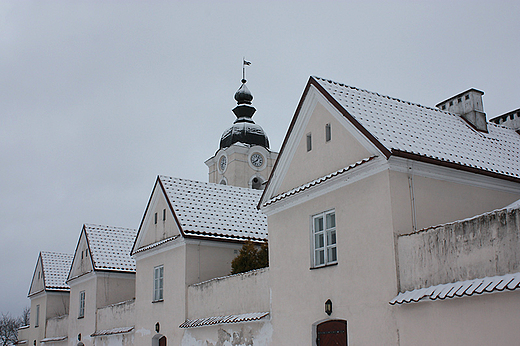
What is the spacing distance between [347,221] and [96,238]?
847 inches

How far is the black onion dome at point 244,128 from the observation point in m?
48.9

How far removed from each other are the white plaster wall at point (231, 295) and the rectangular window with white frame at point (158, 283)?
8.94ft

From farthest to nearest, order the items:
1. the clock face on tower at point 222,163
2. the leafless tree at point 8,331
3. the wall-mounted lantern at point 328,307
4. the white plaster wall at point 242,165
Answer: the leafless tree at point 8,331
the clock face on tower at point 222,163
the white plaster wall at point 242,165
the wall-mounted lantern at point 328,307

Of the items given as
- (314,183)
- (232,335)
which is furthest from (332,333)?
(232,335)

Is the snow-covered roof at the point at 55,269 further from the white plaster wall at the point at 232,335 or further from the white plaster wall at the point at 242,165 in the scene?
the white plaster wall at the point at 232,335

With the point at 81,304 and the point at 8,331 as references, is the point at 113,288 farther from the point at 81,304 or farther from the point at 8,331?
the point at 8,331

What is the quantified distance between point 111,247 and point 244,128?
66.3 ft

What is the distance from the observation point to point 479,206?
13.8 meters

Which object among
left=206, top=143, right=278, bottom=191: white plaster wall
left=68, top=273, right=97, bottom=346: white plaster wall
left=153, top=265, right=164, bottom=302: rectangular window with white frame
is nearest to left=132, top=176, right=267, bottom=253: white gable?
left=153, top=265, right=164, bottom=302: rectangular window with white frame

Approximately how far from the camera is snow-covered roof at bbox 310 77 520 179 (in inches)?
527

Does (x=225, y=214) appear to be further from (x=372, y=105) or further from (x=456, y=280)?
(x=456, y=280)

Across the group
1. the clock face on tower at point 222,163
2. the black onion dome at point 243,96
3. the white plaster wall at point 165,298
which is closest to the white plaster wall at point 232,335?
the white plaster wall at point 165,298

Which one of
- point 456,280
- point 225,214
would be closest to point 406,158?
point 456,280

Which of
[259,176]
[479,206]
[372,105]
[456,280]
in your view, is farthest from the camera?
[259,176]
